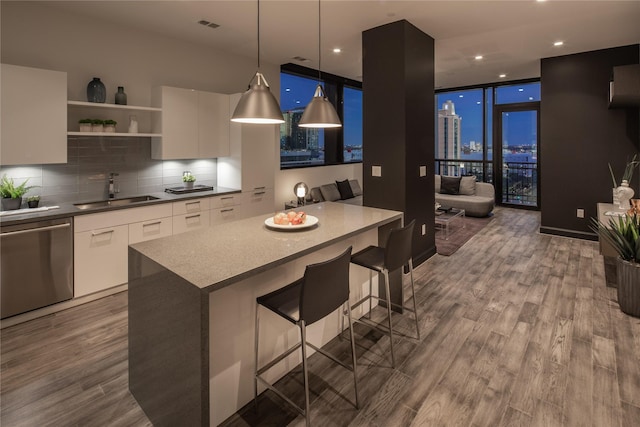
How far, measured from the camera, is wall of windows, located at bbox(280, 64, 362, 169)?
251 inches

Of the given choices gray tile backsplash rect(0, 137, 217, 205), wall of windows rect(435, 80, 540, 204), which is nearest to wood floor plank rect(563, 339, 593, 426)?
gray tile backsplash rect(0, 137, 217, 205)

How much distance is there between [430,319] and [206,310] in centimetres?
219

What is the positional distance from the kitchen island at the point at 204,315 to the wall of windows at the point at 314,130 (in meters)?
3.89

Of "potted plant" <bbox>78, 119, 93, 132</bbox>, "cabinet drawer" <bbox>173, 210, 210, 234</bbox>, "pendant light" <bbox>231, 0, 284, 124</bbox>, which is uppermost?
"potted plant" <bbox>78, 119, 93, 132</bbox>

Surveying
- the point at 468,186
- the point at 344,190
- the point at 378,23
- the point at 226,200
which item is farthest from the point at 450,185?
the point at 226,200

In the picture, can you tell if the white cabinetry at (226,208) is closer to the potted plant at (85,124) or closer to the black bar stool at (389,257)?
the potted plant at (85,124)

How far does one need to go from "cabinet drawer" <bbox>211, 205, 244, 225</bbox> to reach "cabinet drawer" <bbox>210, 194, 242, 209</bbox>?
0.16 ft

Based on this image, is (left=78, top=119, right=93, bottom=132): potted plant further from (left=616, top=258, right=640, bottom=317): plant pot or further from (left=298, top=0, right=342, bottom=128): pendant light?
(left=616, top=258, right=640, bottom=317): plant pot

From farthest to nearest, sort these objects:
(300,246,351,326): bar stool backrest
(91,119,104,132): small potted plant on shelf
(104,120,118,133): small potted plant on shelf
→ (104,120,118,133): small potted plant on shelf, (91,119,104,132): small potted plant on shelf, (300,246,351,326): bar stool backrest

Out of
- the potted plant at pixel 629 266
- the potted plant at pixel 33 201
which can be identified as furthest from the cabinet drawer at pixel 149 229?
the potted plant at pixel 629 266

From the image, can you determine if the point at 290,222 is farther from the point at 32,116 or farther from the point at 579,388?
the point at 32,116

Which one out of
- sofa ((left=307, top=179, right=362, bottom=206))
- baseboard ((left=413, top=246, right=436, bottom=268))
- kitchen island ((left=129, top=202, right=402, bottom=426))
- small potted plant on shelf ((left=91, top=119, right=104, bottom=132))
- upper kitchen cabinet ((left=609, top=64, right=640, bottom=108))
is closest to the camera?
kitchen island ((left=129, top=202, right=402, bottom=426))

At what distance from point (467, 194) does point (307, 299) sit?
22.9ft

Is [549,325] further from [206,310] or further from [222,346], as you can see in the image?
[206,310]
